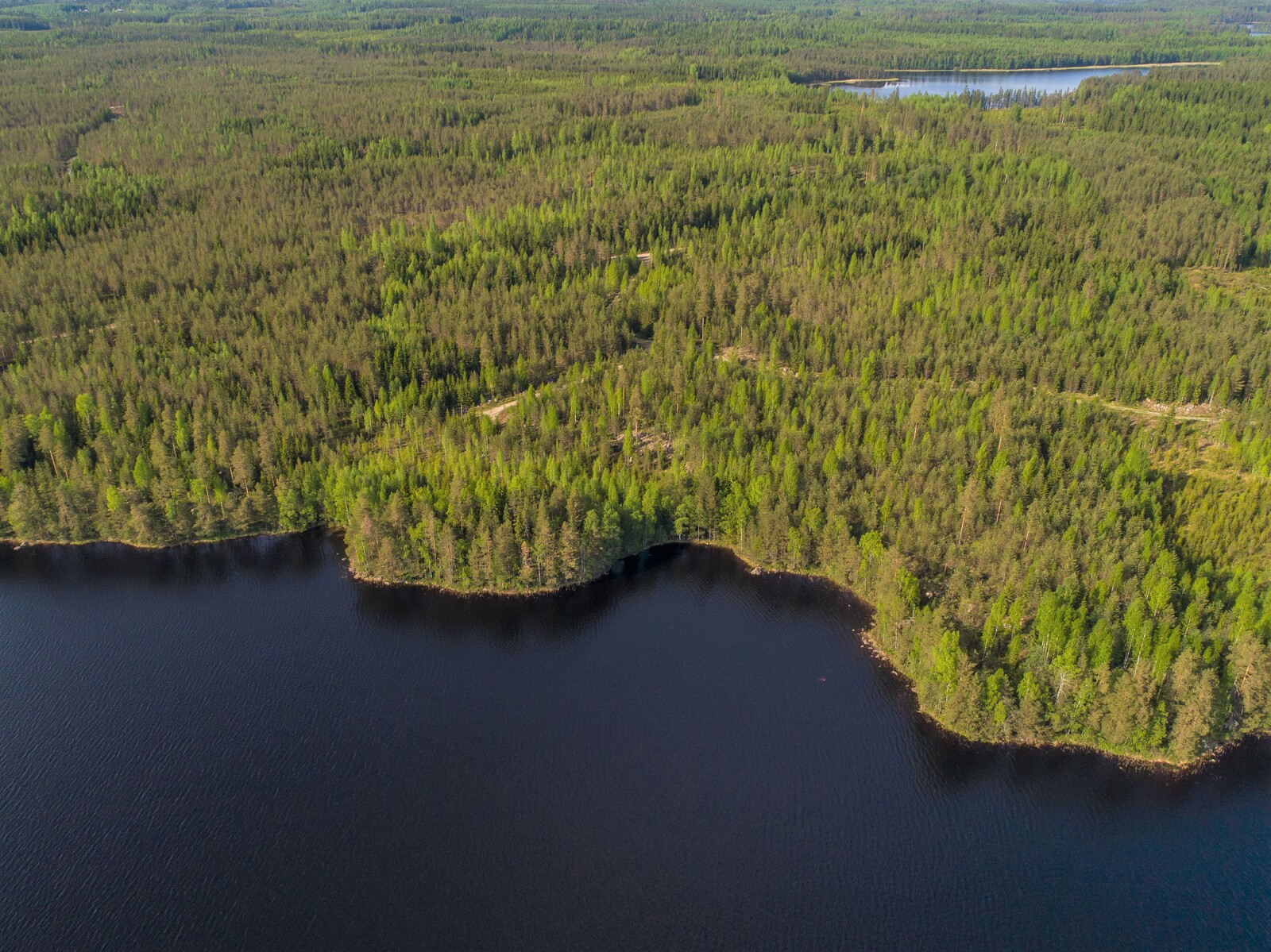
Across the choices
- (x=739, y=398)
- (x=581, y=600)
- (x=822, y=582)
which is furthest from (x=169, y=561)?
(x=822, y=582)

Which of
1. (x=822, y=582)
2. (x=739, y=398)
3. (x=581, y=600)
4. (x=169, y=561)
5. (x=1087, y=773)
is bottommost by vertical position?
(x=1087, y=773)

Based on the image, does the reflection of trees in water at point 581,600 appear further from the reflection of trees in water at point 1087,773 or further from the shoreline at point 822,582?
the reflection of trees in water at point 1087,773

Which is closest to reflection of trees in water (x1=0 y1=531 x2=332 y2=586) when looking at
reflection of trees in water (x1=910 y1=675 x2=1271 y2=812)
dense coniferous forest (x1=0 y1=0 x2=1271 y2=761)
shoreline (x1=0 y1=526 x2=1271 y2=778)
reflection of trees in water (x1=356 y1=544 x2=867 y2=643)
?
shoreline (x1=0 y1=526 x2=1271 y2=778)

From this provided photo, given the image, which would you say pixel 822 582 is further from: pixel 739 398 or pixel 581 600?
pixel 739 398

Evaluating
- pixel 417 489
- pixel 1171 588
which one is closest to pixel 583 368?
pixel 417 489

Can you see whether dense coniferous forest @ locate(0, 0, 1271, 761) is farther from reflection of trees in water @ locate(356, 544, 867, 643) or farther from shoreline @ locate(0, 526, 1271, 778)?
reflection of trees in water @ locate(356, 544, 867, 643)
